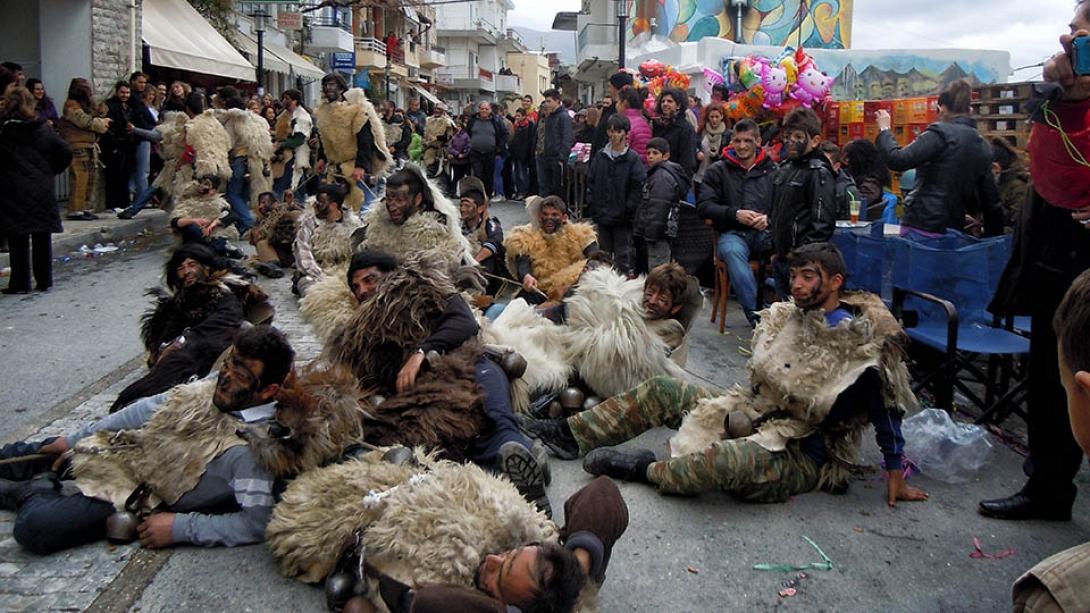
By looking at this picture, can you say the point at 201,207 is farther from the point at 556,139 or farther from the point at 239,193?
the point at 556,139

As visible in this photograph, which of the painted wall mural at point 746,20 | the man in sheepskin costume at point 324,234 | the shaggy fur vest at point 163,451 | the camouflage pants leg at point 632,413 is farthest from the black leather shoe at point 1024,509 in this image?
the painted wall mural at point 746,20

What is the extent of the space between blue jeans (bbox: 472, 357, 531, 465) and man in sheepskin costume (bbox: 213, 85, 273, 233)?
27.3 feet

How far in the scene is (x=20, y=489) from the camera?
142 inches

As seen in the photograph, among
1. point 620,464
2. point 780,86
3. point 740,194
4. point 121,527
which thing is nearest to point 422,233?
point 740,194

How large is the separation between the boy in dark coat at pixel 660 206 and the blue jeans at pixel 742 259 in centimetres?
62

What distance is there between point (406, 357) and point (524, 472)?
1090mm

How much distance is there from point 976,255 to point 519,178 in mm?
12179

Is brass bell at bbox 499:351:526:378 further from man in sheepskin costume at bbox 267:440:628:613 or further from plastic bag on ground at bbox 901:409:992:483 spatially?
plastic bag on ground at bbox 901:409:992:483

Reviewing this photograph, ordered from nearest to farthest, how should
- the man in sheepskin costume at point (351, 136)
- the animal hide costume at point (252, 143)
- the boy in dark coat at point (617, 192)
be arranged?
the boy in dark coat at point (617, 192), the man in sheepskin costume at point (351, 136), the animal hide costume at point (252, 143)

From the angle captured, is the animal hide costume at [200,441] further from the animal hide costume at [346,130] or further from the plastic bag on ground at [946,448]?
the animal hide costume at [346,130]

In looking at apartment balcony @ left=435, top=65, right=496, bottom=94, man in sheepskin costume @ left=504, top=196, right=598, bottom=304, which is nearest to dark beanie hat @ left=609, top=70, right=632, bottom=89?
man in sheepskin costume @ left=504, top=196, right=598, bottom=304

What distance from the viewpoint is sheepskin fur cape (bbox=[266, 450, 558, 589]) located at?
2634 mm

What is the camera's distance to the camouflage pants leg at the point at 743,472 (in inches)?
148

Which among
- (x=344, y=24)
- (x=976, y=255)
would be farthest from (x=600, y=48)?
(x=976, y=255)
